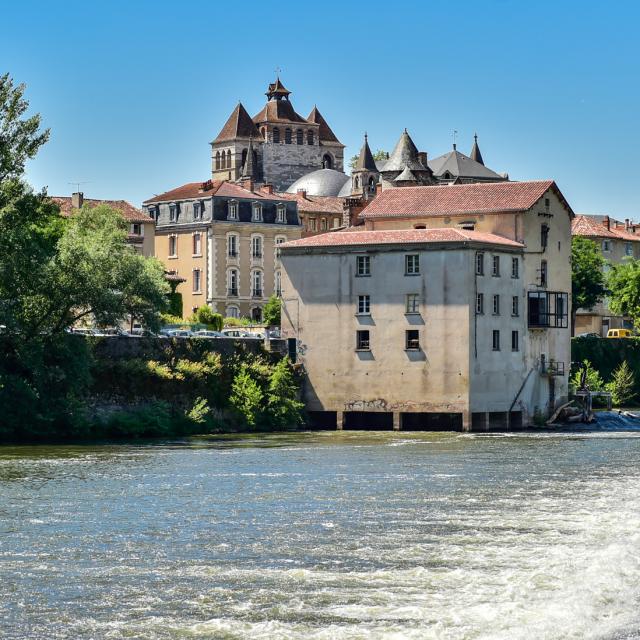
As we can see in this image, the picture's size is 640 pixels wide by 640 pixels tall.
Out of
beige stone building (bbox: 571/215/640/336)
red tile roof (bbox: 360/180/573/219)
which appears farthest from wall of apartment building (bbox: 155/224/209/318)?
red tile roof (bbox: 360/180/573/219)

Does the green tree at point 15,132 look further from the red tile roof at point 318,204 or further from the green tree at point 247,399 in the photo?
the red tile roof at point 318,204

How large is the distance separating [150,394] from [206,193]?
54.3m

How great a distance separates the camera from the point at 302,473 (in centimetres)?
4412

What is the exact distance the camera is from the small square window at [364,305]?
6950 centimetres

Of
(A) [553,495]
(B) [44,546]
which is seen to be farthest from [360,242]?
(B) [44,546]

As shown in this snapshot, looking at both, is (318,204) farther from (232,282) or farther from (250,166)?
(250,166)

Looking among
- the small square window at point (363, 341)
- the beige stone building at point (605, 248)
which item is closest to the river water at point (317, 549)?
the small square window at point (363, 341)

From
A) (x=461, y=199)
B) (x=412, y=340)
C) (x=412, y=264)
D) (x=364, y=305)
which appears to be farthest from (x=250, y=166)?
(x=412, y=340)

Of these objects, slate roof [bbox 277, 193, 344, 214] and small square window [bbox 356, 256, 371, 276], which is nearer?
small square window [bbox 356, 256, 371, 276]

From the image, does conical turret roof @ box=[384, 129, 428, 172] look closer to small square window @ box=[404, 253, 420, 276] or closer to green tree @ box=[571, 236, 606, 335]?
green tree @ box=[571, 236, 606, 335]

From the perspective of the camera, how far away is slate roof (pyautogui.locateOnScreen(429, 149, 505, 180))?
136875 mm

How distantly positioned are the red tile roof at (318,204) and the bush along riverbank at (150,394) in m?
71.8

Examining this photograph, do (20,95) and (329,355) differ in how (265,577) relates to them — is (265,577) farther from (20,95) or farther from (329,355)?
(329,355)

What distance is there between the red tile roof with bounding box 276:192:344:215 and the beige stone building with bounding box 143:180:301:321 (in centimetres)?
2063
